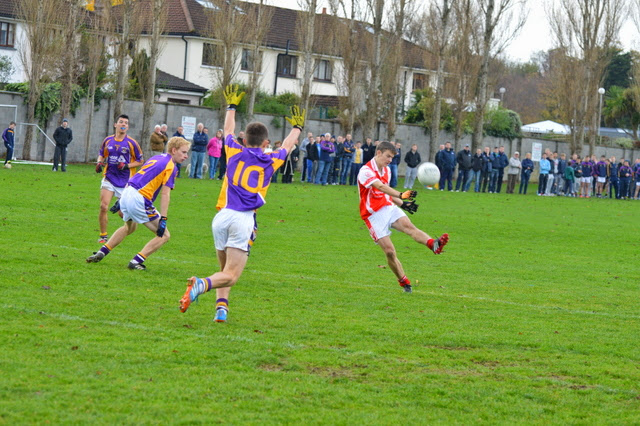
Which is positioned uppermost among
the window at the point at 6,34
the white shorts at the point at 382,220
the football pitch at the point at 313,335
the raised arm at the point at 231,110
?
the window at the point at 6,34

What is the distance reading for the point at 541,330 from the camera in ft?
28.9

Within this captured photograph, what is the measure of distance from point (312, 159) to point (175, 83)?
21.2 m

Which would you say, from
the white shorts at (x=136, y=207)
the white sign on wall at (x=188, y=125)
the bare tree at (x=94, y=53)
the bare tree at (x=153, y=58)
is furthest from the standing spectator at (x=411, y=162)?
the white shorts at (x=136, y=207)

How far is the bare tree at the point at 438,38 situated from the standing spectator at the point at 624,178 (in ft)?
31.7

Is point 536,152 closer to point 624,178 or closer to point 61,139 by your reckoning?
point 624,178

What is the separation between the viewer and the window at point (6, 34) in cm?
5031

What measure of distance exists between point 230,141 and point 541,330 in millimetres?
3829

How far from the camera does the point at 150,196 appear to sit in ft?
35.8

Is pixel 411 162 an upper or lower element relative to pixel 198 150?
upper

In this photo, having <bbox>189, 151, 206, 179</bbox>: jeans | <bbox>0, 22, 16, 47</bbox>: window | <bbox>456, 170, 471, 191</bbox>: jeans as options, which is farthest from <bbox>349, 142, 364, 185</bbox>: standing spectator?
<bbox>0, 22, 16, 47</bbox>: window

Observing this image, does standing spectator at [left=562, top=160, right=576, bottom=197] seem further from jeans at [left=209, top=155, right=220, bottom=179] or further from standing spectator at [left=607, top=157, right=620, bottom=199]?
jeans at [left=209, top=155, right=220, bottom=179]

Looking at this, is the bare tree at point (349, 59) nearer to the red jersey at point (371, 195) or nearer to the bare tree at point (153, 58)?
the bare tree at point (153, 58)

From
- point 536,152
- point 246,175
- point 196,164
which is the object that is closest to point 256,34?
point 196,164

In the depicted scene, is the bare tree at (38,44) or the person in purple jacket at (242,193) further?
the bare tree at (38,44)
